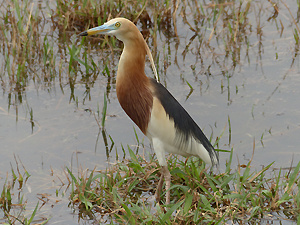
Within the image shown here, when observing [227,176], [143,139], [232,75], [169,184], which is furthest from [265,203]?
[232,75]

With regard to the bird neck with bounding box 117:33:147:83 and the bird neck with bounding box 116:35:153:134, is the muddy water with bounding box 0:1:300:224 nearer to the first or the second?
the bird neck with bounding box 116:35:153:134

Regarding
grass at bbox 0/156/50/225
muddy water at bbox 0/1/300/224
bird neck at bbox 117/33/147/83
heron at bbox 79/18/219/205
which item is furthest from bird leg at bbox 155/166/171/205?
grass at bbox 0/156/50/225

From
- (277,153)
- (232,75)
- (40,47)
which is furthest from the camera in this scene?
(40,47)

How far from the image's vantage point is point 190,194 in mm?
4062

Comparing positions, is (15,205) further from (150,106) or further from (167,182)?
(150,106)

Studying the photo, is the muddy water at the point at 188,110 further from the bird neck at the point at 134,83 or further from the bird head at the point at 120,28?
the bird head at the point at 120,28

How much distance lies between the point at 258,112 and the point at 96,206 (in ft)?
7.07

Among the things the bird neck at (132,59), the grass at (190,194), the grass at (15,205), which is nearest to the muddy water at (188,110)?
the grass at (15,205)

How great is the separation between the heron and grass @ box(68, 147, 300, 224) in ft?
0.61

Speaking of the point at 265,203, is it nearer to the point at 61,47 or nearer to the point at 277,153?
the point at 277,153

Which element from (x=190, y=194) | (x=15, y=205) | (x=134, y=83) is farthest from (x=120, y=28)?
(x=15, y=205)

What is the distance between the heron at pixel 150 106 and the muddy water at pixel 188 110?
0.62m

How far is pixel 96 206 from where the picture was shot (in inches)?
158

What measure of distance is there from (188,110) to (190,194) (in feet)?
4.76
